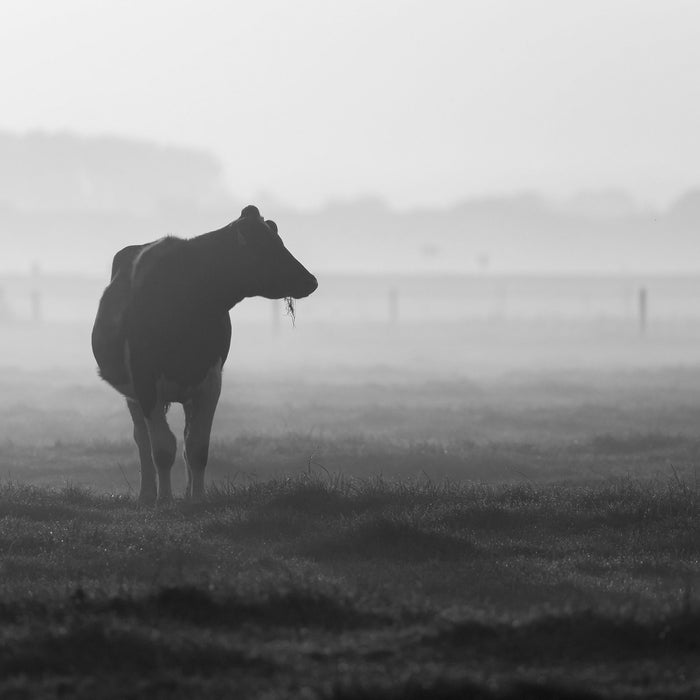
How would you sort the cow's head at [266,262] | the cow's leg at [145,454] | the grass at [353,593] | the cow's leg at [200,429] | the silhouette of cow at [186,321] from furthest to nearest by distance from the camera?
the cow's leg at [145,454] < the cow's head at [266,262] < the cow's leg at [200,429] < the silhouette of cow at [186,321] < the grass at [353,593]

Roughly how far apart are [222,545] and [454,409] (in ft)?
51.5

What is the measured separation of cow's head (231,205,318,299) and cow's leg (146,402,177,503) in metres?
1.61

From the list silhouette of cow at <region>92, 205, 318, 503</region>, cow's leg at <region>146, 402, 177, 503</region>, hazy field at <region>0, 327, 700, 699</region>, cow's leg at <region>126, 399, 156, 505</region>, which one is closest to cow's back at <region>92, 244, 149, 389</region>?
silhouette of cow at <region>92, 205, 318, 503</region>

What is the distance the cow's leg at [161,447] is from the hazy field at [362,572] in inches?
17.6

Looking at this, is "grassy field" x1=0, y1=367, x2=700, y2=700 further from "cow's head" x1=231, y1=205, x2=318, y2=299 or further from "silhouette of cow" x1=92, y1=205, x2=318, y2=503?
"cow's head" x1=231, y1=205, x2=318, y2=299

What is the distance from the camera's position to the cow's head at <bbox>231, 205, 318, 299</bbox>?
44.9ft

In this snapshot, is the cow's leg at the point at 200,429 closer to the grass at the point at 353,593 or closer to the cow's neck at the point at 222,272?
the cow's neck at the point at 222,272

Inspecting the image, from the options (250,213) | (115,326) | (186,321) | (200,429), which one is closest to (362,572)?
(200,429)

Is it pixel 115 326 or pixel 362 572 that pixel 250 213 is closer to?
pixel 115 326

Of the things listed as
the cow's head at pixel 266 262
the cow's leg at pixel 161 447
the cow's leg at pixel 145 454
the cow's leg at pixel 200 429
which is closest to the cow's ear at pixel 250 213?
the cow's head at pixel 266 262

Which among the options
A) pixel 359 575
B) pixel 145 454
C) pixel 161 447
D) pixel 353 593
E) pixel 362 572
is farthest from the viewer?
pixel 145 454

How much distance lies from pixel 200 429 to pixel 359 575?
14.1ft

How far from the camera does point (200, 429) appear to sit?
1360cm

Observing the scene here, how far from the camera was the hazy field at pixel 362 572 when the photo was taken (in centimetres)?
704
